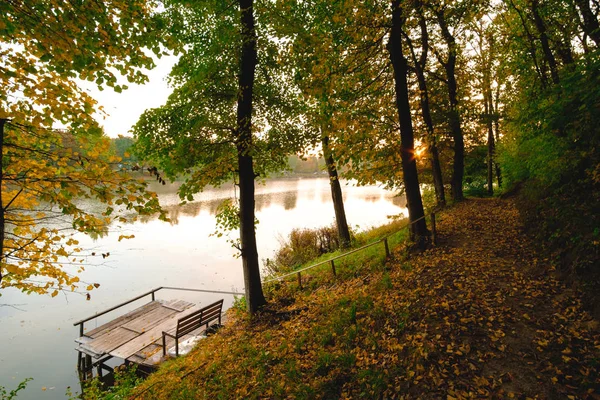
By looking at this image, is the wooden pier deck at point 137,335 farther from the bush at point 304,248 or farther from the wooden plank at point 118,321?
the bush at point 304,248

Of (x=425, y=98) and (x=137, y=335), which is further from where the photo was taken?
(x=425, y=98)

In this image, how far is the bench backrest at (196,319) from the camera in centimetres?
819

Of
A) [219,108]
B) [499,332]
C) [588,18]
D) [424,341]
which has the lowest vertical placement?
[424,341]

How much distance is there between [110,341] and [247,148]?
8101mm

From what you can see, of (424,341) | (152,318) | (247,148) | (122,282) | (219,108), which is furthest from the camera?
(122,282)

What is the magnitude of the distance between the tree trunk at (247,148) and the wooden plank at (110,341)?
4903 mm

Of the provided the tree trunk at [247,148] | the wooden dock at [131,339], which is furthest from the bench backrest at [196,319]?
the tree trunk at [247,148]

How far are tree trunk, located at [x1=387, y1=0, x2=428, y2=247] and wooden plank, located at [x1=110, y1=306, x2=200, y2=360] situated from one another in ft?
29.1

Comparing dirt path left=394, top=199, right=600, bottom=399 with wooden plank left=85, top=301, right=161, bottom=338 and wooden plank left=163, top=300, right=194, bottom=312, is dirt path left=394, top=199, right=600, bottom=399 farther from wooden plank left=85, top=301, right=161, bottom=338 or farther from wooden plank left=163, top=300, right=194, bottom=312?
wooden plank left=85, top=301, right=161, bottom=338

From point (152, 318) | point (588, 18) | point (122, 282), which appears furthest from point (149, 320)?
point (588, 18)

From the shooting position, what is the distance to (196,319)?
28.5ft

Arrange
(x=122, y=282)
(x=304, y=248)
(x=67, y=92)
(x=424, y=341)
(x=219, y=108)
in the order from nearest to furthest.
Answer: (x=67, y=92), (x=424, y=341), (x=219, y=108), (x=122, y=282), (x=304, y=248)

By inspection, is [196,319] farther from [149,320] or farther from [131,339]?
[149,320]

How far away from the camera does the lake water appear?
9.67m
